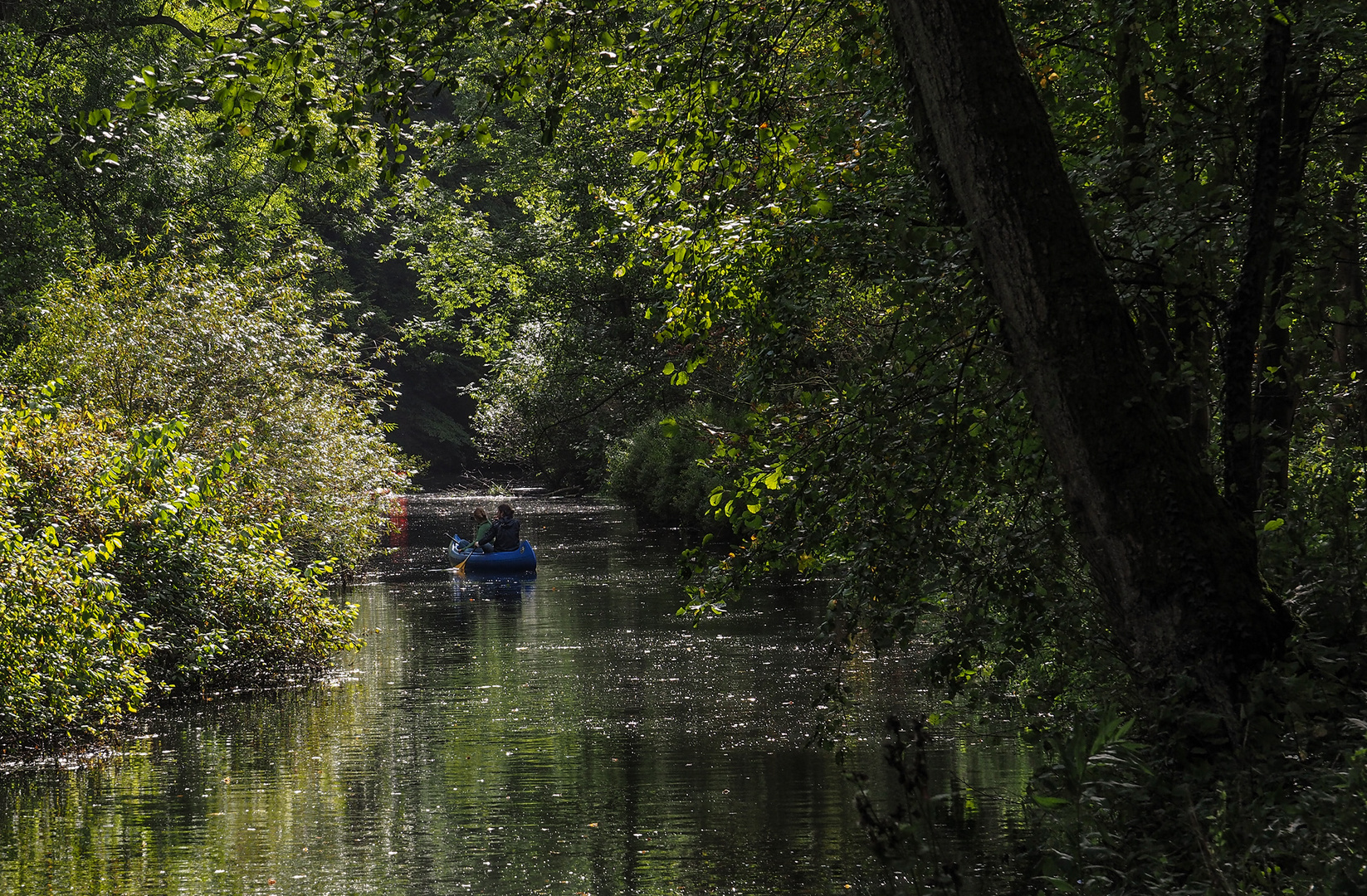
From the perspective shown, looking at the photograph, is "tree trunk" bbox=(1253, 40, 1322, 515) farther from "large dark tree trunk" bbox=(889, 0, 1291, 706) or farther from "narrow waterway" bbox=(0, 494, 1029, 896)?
"narrow waterway" bbox=(0, 494, 1029, 896)

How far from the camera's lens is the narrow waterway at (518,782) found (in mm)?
8133

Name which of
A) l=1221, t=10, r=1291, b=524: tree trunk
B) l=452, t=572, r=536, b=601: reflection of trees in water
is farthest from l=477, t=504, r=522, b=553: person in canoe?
l=1221, t=10, r=1291, b=524: tree trunk

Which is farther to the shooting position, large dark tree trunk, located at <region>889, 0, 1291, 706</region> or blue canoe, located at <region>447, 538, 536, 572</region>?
blue canoe, located at <region>447, 538, 536, 572</region>

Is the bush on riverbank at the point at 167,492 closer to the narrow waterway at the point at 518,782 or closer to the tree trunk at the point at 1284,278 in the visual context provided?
the narrow waterway at the point at 518,782

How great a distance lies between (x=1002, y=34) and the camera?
16.1 ft

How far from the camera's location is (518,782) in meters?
10.6

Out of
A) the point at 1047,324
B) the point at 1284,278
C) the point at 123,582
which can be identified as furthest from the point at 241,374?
the point at 1047,324

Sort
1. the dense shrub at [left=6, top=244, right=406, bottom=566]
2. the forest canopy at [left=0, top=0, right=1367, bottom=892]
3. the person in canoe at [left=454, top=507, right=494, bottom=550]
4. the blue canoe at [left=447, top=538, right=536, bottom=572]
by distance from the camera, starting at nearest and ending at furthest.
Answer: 1. the forest canopy at [left=0, top=0, right=1367, bottom=892]
2. the dense shrub at [left=6, top=244, right=406, bottom=566]
3. the blue canoe at [left=447, top=538, right=536, bottom=572]
4. the person in canoe at [left=454, top=507, right=494, bottom=550]

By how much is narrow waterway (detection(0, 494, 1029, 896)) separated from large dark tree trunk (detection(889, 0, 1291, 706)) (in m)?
1.08

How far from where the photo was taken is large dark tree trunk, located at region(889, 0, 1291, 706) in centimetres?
463

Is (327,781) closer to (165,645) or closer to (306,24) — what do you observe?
(165,645)

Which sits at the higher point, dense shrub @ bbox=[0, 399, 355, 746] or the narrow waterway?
dense shrub @ bbox=[0, 399, 355, 746]

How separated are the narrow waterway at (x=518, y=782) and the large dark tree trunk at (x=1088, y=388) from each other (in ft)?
3.55

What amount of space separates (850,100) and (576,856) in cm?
516
